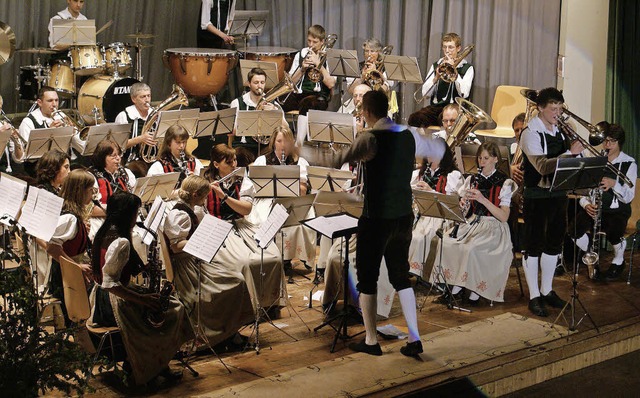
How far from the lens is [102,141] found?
6.70m

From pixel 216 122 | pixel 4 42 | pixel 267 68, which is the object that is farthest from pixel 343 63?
pixel 4 42

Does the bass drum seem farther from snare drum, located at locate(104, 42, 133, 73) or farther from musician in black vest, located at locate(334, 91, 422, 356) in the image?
musician in black vest, located at locate(334, 91, 422, 356)

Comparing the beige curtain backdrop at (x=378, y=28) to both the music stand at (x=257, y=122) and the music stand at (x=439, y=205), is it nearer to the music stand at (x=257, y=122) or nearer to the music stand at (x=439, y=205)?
the music stand at (x=257, y=122)

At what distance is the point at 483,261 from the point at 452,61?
311 cm

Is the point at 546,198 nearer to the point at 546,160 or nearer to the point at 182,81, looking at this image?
the point at 546,160

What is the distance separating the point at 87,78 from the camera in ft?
32.2

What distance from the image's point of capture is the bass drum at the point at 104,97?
9.23m

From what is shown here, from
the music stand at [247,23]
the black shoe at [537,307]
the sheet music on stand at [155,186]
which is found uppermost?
the music stand at [247,23]

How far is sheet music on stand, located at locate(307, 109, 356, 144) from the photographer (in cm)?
765

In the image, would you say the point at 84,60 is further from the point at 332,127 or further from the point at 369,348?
the point at 369,348

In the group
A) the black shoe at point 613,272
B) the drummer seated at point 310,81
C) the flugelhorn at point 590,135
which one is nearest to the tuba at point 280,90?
the drummer seated at point 310,81

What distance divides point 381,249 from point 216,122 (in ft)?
8.36

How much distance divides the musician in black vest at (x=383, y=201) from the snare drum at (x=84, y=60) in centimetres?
470

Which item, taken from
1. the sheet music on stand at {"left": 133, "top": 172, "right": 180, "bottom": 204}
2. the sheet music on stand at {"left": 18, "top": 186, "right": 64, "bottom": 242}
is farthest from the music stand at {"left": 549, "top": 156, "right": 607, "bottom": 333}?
the sheet music on stand at {"left": 18, "top": 186, "right": 64, "bottom": 242}
